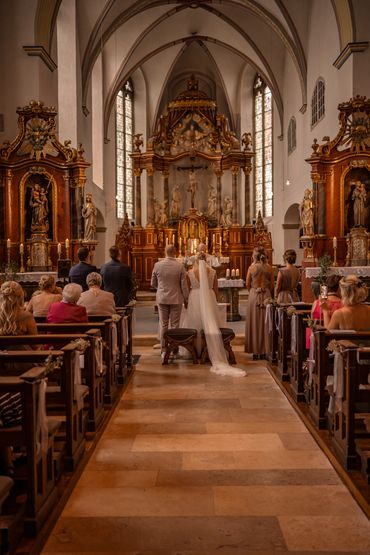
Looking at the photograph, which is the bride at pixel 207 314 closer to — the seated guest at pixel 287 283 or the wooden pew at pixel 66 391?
the seated guest at pixel 287 283

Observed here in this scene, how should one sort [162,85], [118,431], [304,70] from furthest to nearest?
1. [162,85]
2. [304,70]
3. [118,431]

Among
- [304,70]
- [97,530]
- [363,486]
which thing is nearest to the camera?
[97,530]

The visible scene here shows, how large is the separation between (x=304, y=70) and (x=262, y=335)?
12.4m

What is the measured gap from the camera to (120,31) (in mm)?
21203

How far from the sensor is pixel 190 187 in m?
23.6

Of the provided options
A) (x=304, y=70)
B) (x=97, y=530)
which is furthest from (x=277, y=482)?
(x=304, y=70)

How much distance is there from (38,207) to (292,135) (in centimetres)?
1117

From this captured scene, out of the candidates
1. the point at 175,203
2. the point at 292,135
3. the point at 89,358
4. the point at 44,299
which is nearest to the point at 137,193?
the point at 175,203

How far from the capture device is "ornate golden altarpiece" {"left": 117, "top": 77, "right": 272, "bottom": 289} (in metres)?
21.9

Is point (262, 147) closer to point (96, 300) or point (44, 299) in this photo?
point (96, 300)

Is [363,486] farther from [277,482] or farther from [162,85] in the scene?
[162,85]

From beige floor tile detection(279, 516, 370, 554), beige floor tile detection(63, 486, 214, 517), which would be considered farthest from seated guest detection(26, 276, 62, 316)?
beige floor tile detection(279, 516, 370, 554)

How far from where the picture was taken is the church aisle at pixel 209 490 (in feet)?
10.5

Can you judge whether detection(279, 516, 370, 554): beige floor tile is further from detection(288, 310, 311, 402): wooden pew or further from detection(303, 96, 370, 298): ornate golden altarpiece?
detection(303, 96, 370, 298): ornate golden altarpiece
